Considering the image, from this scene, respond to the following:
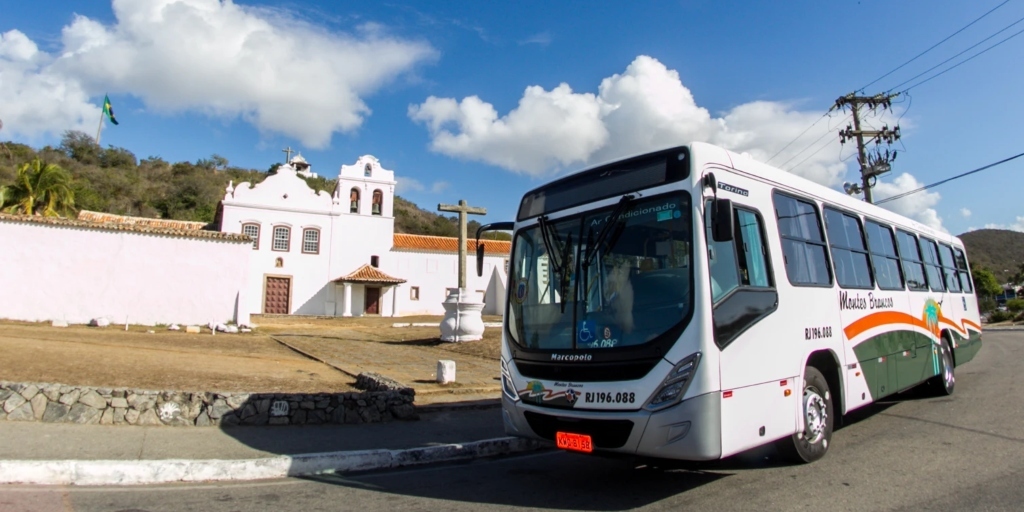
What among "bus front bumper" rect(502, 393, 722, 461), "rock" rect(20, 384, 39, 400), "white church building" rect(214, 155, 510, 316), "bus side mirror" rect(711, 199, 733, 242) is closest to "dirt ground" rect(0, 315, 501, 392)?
"rock" rect(20, 384, 39, 400)

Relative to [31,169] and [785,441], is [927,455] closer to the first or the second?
[785,441]

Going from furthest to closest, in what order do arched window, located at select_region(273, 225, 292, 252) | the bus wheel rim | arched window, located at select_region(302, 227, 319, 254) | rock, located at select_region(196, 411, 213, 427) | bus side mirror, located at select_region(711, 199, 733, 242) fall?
arched window, located at select_region(302, 227, 319, 254)
arched window, located at select_region(273, 225, 292, 252)
rock, located at select_region(196, 411, 213, 427)
the bus wheel rim
bus side mirror, located at select_region(711, 199, 733, 242)

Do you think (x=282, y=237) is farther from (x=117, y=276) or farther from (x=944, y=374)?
(x=944, y=374)

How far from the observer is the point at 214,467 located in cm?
530

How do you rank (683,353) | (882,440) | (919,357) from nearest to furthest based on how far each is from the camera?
(683,353), (882,440), (919,357)

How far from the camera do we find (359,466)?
5742 millimetres

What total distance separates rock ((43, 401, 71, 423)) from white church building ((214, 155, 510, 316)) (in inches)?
1202

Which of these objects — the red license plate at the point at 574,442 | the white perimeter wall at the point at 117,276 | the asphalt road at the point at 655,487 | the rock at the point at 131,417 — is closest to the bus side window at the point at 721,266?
the red license plate at the point at 574,442

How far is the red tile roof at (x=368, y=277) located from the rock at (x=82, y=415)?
102 ft

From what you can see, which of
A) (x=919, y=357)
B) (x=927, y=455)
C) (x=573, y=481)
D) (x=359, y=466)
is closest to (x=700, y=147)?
(x=573, y=481)

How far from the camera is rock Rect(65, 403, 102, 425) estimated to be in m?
6.53

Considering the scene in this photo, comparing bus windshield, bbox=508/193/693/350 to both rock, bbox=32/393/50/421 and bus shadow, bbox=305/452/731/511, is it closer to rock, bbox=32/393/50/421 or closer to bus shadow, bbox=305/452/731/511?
bus shadow, bbox=305/452/731/511

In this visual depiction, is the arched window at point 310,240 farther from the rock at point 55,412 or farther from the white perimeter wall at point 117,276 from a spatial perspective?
the rock at point 55,412

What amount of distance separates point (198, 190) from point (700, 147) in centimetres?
6682
